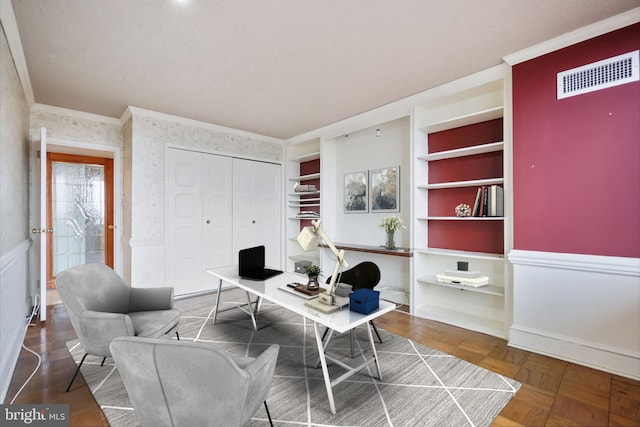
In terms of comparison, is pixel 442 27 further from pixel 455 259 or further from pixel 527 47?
pixel 455 259

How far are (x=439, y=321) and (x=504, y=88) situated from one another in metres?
2.52

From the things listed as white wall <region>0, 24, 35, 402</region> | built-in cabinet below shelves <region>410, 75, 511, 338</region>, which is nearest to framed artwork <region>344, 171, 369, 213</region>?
built-in cabinet below shelves <region>410, 75, 511, 338</region>

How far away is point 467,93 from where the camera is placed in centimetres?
324

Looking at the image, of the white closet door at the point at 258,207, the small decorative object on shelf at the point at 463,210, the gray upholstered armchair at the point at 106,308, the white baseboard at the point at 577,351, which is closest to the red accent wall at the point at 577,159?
the small decorative object on shelf at the point at 463,210

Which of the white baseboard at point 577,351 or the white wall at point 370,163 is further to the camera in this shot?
the white wall at point 370,163

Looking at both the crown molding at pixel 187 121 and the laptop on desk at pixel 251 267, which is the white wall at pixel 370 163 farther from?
the laptop on desk at pixel 251 267

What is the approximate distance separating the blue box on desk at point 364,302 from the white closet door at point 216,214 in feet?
10.7

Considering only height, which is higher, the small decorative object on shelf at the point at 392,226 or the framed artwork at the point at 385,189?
the framed artwork at the point at 385,189

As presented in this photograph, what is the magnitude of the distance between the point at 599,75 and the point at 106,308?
428 cm

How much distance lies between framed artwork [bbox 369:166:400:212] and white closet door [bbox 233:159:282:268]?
1.95m

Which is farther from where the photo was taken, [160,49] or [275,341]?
[275,341]

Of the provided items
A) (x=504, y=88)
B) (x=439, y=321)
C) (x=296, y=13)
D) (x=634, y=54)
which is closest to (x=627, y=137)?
(x=634, y=54)

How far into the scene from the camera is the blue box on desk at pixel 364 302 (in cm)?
195

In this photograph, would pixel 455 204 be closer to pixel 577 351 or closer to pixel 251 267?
pixel 577 351
